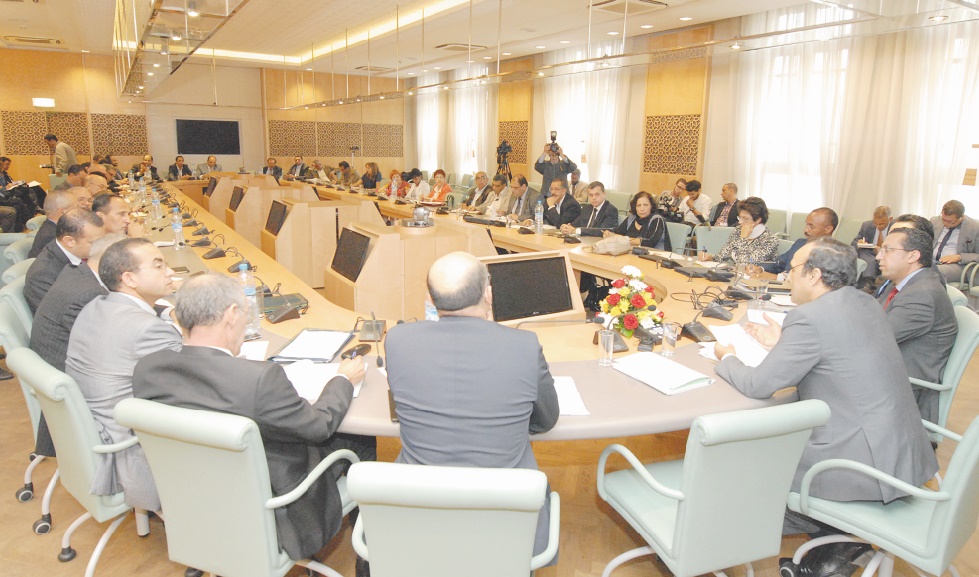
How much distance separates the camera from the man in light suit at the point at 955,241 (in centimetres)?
588

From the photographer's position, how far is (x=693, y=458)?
1656 millimetres

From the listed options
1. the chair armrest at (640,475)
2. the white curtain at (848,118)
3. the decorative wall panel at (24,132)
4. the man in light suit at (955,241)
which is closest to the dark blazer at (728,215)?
the white curtain at (848,118)

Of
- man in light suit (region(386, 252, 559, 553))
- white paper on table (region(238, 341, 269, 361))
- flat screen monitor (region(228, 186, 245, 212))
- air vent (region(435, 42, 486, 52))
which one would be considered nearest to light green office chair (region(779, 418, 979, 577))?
man in light suit (region(386, 252, 559, 553))

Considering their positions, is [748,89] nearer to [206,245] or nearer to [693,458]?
[206,245]

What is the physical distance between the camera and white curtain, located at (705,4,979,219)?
6.50 m

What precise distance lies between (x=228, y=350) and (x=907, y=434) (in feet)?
7.50

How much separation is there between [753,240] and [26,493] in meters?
4.69

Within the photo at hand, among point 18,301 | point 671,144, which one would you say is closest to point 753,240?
point 18,301

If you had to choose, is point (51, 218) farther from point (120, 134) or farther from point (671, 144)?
point (120, 134)

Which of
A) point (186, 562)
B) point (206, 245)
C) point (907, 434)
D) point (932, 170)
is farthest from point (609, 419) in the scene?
point (932, 170)

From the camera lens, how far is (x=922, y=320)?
269cm

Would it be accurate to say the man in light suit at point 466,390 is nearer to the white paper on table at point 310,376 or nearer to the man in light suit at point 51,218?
the white paper on table at point 310,376

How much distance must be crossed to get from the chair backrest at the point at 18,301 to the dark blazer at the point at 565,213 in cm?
479

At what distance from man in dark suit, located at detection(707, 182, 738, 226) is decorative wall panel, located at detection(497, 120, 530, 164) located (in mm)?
5167
